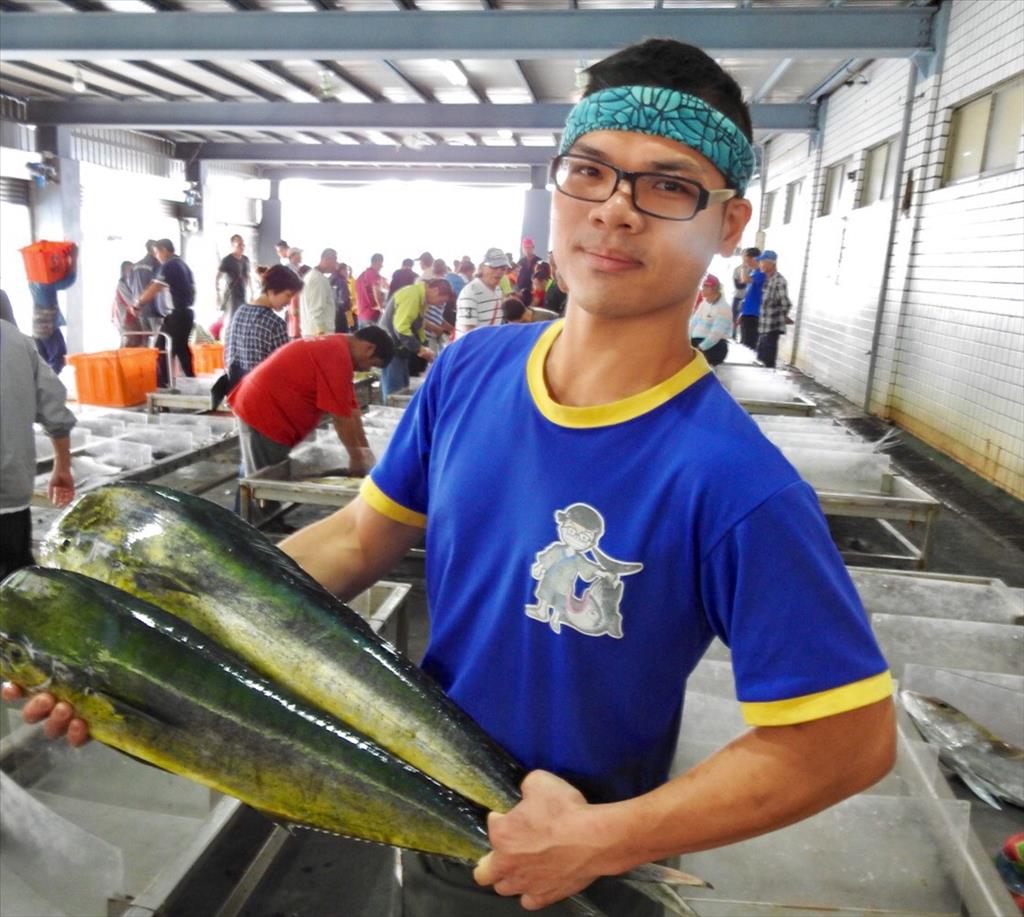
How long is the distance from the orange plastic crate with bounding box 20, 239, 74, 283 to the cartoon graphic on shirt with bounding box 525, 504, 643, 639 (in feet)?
35.9

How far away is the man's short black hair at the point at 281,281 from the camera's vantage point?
→ 260 inches

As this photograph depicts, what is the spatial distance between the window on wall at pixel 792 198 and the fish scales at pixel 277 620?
59.0 feet

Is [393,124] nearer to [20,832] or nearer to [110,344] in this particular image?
[110,344]

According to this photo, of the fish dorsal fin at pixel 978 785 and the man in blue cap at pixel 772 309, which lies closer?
the fish dorsal fin at pixel 978 785

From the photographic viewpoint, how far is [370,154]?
21234mm

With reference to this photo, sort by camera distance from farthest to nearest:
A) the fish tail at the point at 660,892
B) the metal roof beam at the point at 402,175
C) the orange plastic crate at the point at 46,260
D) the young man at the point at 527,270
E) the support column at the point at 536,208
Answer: the metal roof beam at the point at 402,175 < the support column at the point at 536,208 < the young man at the point at 527,270 < the orange plastic crate at the point at 46,260 < the fish tail at the point at 660,892

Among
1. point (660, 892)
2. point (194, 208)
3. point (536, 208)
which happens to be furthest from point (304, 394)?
point (194, 208)

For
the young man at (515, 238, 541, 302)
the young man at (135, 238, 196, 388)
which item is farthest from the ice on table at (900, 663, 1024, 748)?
the young man at (515, 238, 541, 302)

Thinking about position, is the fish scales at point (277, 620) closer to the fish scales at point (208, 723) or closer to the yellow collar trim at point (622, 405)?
→ the fish scales at point (208, 723)

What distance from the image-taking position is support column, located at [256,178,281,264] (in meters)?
27.7

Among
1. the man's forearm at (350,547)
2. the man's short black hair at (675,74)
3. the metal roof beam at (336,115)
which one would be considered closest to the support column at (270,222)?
the metal roof beam at (336,115)

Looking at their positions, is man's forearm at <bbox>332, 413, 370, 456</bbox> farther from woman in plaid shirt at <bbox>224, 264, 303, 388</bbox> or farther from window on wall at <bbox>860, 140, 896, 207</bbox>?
window on wall at <bbox>860, 140, 896, 207</bbox>

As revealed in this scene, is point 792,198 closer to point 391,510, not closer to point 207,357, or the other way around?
point 207,357

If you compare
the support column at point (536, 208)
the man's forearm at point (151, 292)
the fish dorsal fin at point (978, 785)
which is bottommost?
the fish dorsal fin at point (978, 785)
